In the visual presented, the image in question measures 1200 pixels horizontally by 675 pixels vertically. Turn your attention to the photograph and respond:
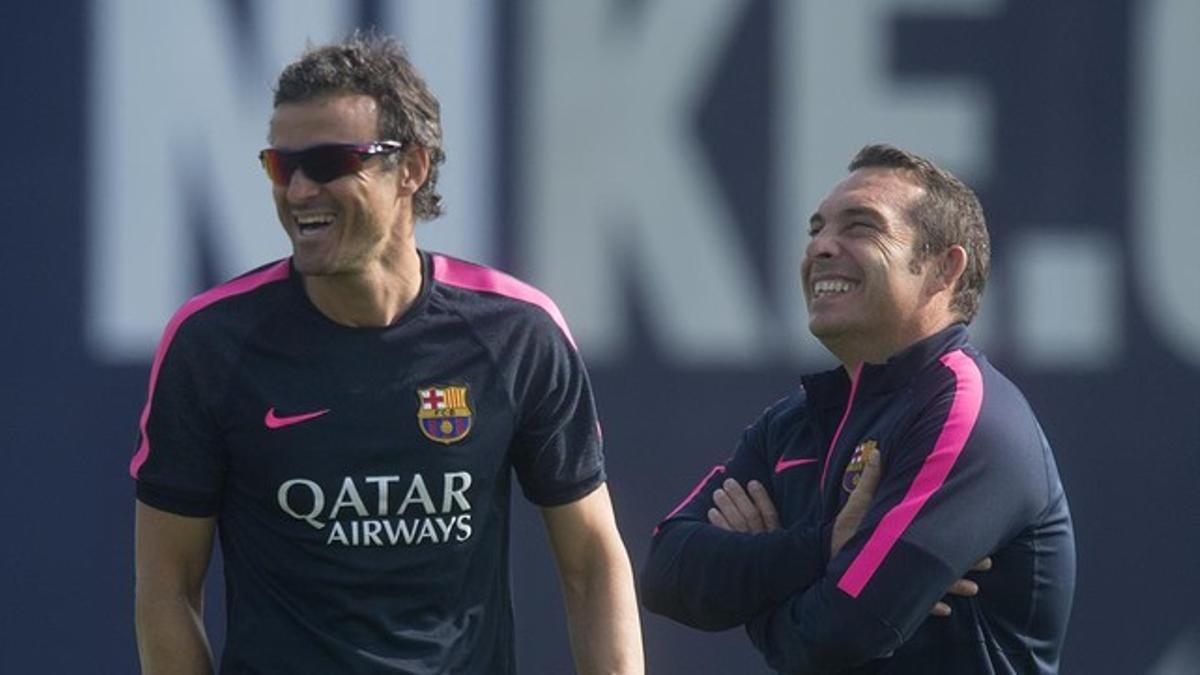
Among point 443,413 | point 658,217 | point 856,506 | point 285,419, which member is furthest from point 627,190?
point 856,506

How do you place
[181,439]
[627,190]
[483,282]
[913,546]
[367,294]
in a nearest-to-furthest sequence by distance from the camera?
[913,546], [181,439], [367,294], [483,282], [627,190]

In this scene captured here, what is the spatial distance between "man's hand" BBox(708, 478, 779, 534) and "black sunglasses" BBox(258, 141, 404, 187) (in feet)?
2.57

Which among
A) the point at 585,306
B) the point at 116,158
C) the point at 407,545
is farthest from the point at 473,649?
the point at 116,158

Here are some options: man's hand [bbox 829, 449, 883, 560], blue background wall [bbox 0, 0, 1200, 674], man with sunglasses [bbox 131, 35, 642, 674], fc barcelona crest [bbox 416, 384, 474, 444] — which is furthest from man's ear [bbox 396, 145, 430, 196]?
blue background wall [bbox 0, 0, 1200, 674]

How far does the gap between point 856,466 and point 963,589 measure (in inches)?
10.5

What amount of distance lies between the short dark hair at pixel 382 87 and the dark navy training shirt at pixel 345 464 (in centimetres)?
24

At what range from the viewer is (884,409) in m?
3.30

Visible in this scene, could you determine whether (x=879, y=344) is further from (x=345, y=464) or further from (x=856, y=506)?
(x=345, y=464)

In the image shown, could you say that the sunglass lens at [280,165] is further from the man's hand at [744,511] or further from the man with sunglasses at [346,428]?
the man's hand at [744,511]

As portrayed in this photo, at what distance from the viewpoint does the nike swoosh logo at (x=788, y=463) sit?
342cm

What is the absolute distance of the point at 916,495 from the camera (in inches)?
123

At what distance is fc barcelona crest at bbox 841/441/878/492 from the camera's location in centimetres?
324

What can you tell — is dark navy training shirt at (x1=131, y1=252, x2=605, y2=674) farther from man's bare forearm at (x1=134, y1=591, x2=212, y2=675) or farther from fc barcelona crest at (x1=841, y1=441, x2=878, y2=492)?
fc barcelona crest at (x1=841, y1=441, x2=878, y2=492)

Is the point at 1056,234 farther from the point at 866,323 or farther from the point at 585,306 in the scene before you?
the point at 866,323
